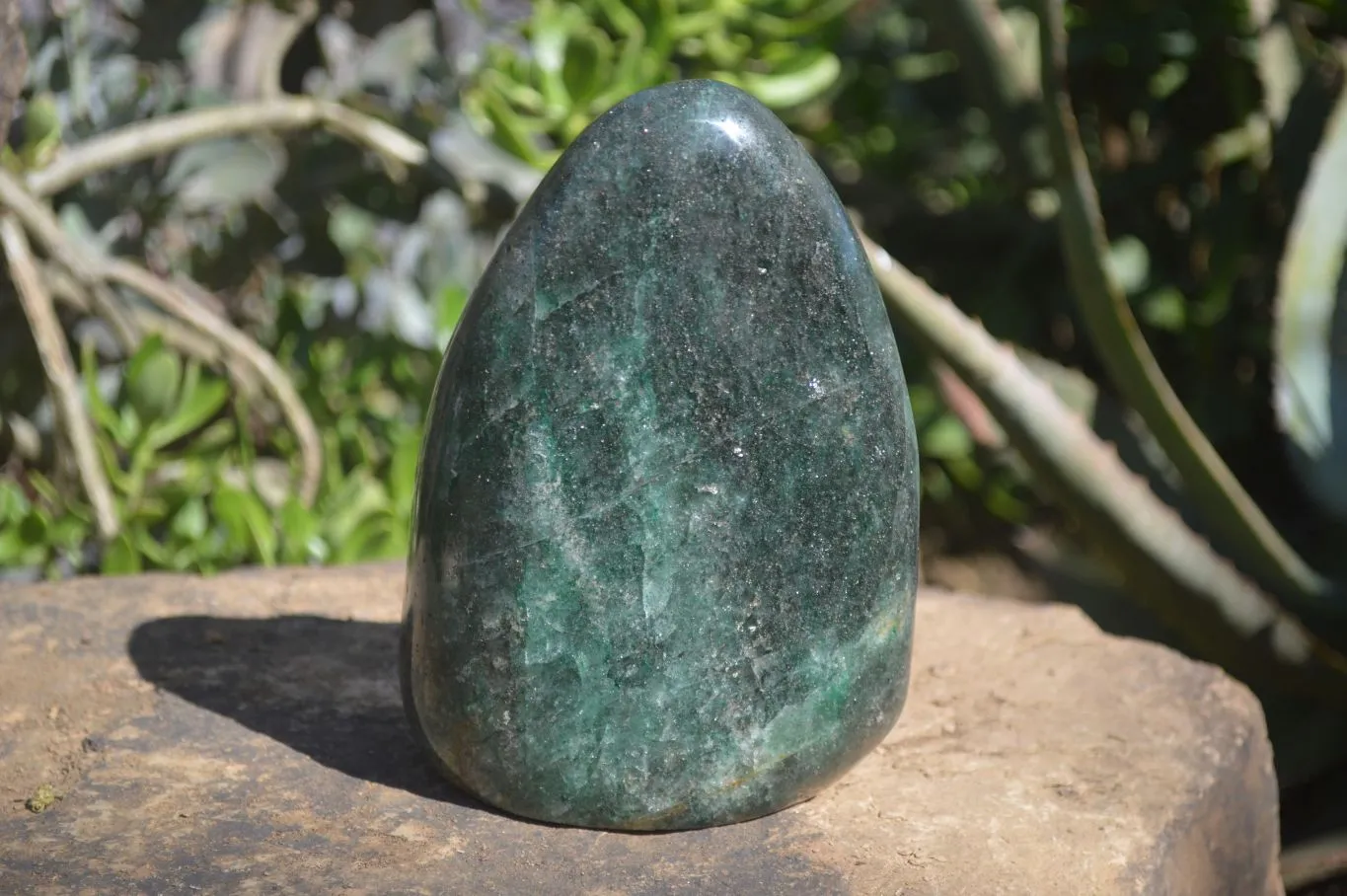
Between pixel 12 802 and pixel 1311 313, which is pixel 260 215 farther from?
pixel 1311 313

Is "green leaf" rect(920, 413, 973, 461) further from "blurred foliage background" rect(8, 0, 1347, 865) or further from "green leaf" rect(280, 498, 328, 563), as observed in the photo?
"green leaf" rect(280, 498, 328, 563)

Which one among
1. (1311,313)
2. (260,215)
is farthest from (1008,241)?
(260,215)

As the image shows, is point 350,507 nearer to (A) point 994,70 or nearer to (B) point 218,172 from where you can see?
(B) point 218,172

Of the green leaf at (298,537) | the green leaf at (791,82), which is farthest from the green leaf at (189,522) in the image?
the green leaf at (791,82)

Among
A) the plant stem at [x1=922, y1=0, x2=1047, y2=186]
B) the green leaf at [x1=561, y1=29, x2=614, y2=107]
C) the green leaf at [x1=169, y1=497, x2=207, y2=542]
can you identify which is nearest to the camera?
the green leaf at [x1=169, y1=497, x2=207, y2=542]

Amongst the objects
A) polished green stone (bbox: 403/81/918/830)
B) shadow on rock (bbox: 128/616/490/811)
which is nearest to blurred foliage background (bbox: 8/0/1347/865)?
shadow on rock (bbox: 128/616/490/811)

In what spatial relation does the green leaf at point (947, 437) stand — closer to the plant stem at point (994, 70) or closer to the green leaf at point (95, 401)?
the plant stem at point (994, 70)
